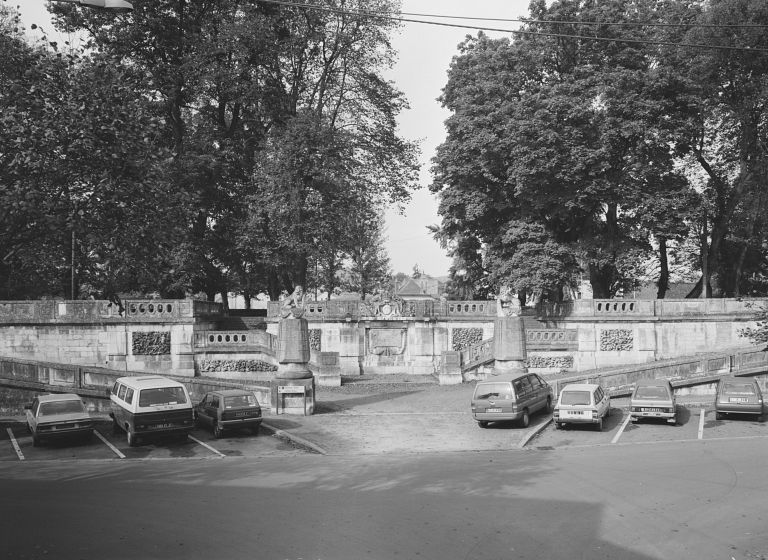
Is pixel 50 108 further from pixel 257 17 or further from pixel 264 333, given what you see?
pixel 257 17

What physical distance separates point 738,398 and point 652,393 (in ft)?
10.4

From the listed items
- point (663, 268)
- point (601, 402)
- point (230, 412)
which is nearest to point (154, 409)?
point (230, 412)

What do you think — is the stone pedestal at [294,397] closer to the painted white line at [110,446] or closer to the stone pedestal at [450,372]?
the painted white line at [110,446]

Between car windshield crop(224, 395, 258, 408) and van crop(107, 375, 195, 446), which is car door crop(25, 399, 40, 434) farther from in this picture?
car windshield crop(224, 395, 258, 408)

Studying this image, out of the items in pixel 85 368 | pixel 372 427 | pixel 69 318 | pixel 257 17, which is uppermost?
pixel 257 17

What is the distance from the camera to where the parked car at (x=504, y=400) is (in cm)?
2056

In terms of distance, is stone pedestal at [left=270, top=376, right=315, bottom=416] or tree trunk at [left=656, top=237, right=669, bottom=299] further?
tree trunk at [left=656, top=237, right=669, bottom=299]

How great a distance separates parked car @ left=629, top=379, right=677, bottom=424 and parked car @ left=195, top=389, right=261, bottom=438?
12.9 metres

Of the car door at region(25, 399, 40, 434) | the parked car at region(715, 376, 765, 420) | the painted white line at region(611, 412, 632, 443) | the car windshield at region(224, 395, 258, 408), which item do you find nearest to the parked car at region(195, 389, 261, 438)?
the car windshield at region(224, 395, 258, 408)

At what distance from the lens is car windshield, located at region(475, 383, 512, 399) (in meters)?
21.0

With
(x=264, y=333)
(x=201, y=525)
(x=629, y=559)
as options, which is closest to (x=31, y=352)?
(x=264, y=333)

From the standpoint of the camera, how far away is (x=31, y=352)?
30.4 metres

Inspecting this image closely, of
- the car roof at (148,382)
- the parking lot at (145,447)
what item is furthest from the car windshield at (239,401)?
the car roof at (148,382)

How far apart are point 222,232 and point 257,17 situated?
12.5 meters
